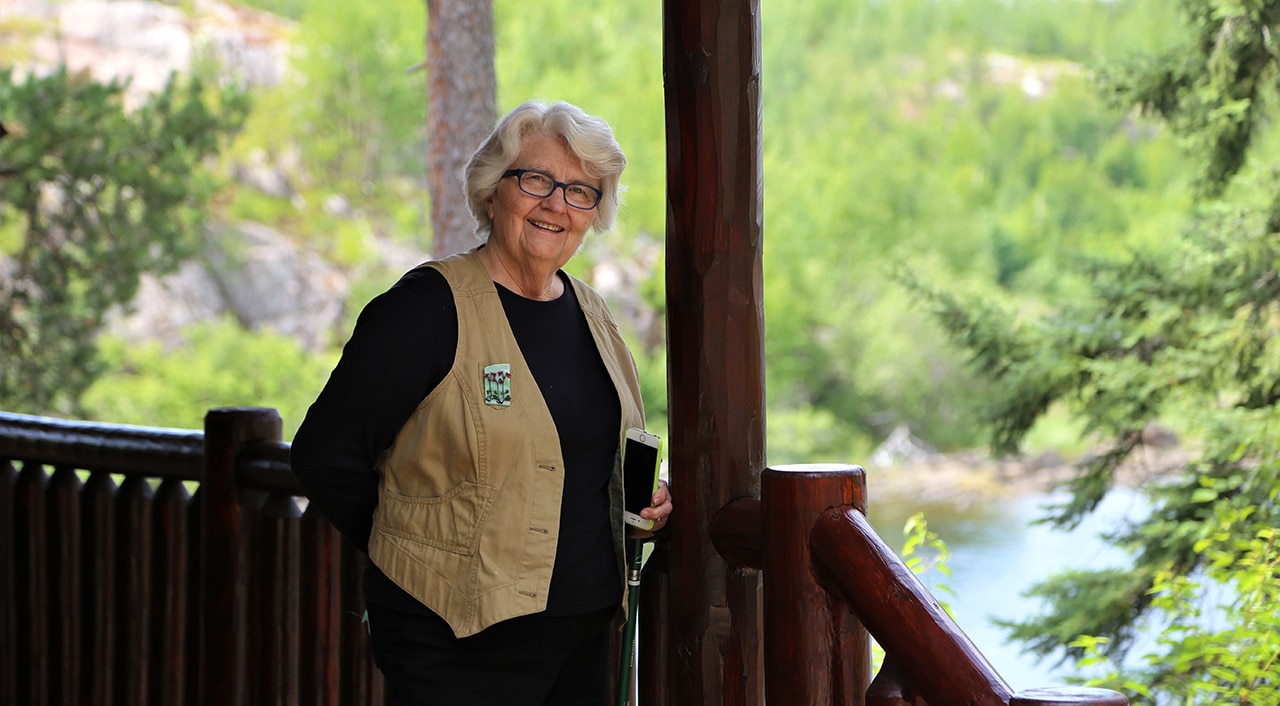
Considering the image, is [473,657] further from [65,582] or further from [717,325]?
[65,582]

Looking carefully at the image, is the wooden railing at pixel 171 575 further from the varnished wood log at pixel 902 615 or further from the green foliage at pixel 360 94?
the green foliage at pixel 360 94

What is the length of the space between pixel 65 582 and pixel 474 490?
4.88ft

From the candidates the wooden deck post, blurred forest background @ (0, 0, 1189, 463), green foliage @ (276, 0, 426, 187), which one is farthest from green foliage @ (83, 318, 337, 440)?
the wooden deck post

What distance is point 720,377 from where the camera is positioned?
197cm

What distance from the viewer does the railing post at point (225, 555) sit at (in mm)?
2398

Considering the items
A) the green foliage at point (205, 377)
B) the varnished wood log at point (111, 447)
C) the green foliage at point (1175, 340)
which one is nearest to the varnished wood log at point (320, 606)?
the varnished wood log at point (111, 447)

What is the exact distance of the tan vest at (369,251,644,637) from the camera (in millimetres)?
1672

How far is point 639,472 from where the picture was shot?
183 centimetres

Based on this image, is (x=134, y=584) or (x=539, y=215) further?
(x=134, y=584)

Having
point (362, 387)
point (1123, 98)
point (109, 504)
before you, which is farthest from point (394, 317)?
point (1123, 98)

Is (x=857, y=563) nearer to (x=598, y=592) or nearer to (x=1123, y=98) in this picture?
(x=598, y=592)

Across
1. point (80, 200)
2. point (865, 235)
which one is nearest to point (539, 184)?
point (80, 200)

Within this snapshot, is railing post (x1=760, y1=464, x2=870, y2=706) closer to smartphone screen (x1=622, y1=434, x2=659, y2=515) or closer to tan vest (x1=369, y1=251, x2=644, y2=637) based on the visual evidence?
smartphone screen (x1=622, y1=434, x2=659, y2=515)

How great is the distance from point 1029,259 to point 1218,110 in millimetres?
33103
